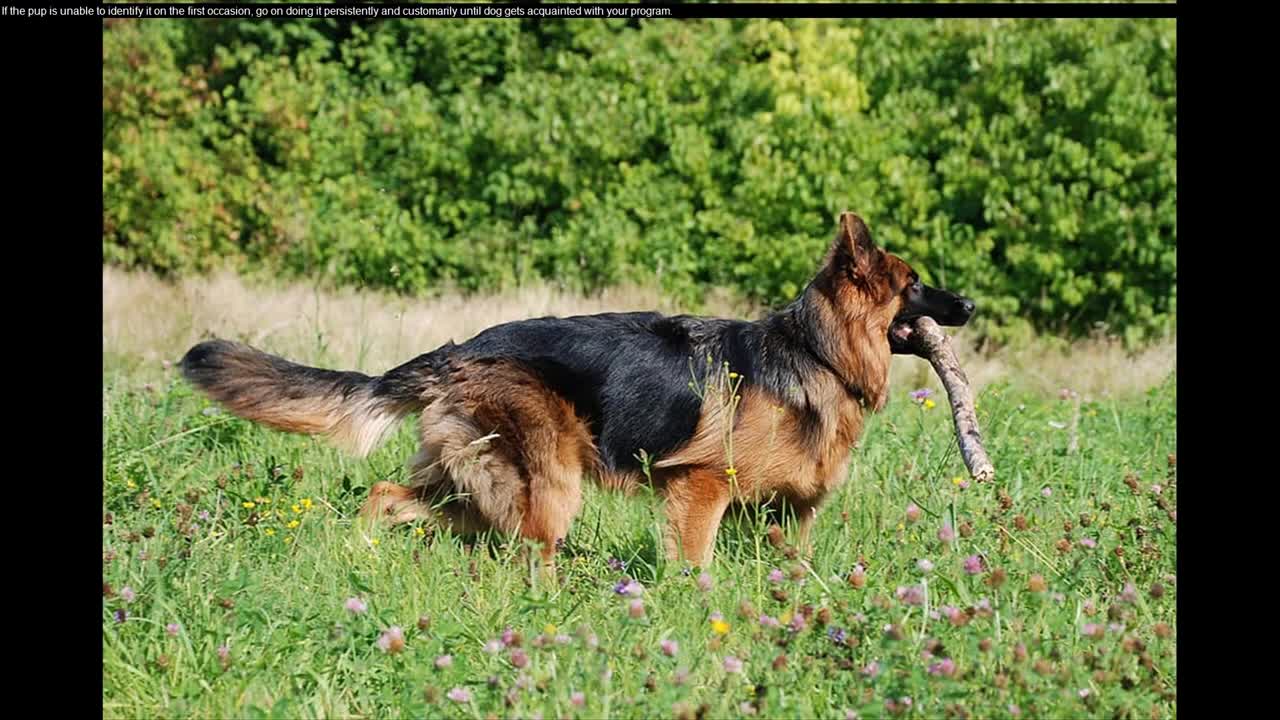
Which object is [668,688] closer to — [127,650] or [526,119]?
[127,650]

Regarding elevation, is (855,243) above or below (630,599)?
above

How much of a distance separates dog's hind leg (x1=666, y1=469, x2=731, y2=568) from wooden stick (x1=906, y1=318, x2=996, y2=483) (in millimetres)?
1079

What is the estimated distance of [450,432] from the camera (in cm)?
577

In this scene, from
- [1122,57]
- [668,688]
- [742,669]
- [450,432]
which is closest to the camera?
[668,688]

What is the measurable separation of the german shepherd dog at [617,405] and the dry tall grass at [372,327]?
228 centimetres

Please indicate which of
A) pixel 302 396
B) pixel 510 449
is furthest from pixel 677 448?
pixel 302 396

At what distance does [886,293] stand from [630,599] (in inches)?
99.9

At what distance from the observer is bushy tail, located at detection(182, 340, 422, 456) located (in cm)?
581

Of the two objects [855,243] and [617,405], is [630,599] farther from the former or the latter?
[855,243]

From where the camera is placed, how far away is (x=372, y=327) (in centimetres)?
993

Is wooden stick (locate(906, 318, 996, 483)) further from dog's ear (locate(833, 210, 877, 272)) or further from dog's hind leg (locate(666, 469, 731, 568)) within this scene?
dog's hind leg (locate(666, 469, 731, 568))

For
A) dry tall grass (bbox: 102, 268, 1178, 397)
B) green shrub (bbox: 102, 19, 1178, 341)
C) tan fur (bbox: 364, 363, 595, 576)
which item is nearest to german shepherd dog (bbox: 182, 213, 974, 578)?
tan fur (bbox: 364, 363, 595, 576)
